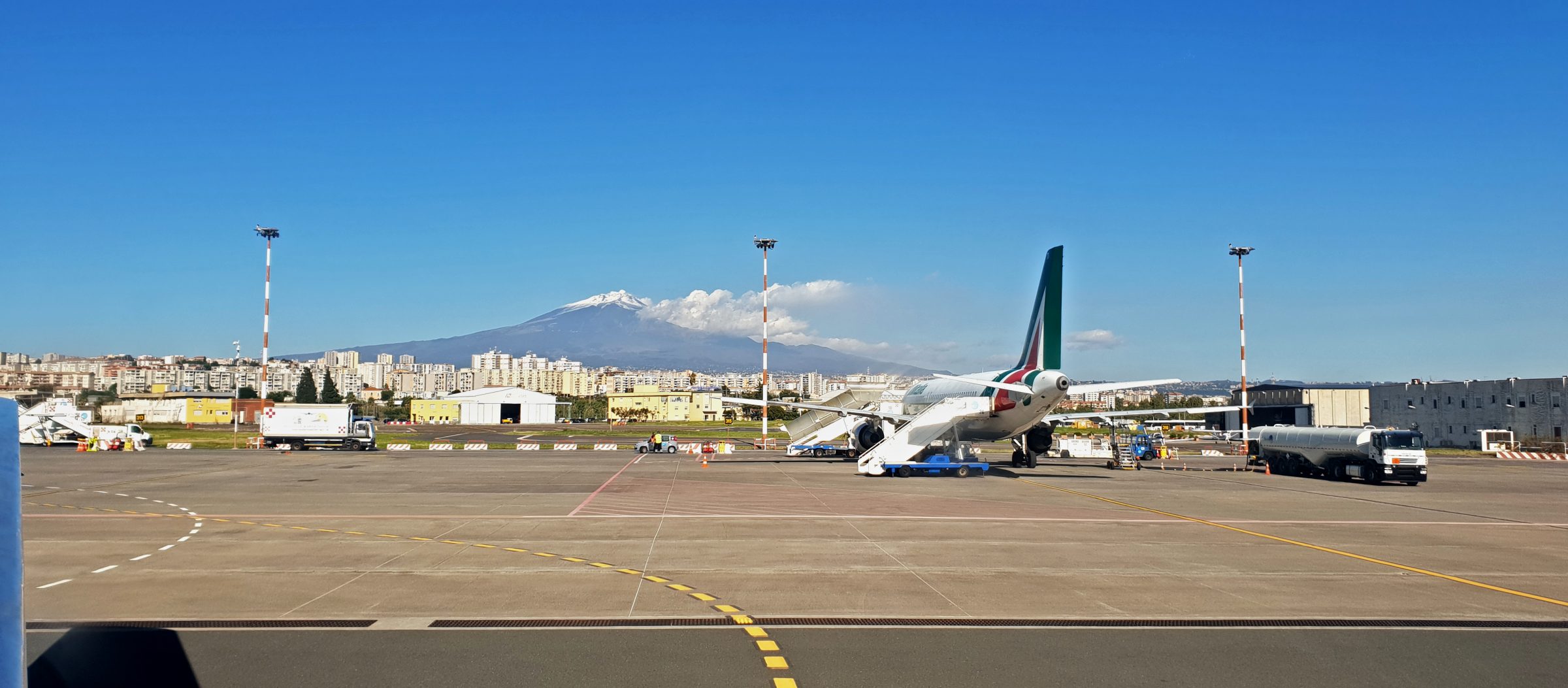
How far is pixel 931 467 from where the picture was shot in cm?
3984

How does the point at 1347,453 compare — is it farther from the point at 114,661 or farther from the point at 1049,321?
the point at 114,661

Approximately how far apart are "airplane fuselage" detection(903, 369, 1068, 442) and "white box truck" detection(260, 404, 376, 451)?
40.3 metres

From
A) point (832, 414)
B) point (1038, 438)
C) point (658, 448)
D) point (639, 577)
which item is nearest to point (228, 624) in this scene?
point (639, 577)

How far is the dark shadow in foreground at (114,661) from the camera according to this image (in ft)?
26.3

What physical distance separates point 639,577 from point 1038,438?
34.6m

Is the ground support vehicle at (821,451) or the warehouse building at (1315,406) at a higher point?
the warehouse building at (1315,406)

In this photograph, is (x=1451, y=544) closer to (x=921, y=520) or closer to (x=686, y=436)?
(x=921, y=520)

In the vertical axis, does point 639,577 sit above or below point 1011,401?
below

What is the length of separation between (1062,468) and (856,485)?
63.4 feet

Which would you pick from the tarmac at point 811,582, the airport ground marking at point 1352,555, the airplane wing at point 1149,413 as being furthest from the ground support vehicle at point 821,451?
the airport ground marking at point 1352,555

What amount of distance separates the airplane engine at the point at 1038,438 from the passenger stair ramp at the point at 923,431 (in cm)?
557

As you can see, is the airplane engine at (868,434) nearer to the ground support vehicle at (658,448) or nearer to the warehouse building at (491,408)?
the ground support vehicle at (658,448)

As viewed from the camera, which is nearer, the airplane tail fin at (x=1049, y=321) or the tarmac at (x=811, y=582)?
the tarmac at (x=811, y=582)

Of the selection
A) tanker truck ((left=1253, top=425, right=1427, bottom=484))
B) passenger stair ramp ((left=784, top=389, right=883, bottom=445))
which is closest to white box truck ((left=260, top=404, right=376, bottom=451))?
passenger stair ramp ((left=784, top=389, right=883, bottom=445))
